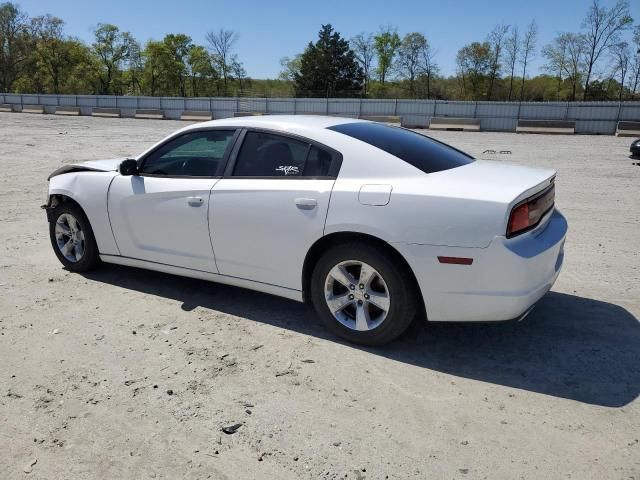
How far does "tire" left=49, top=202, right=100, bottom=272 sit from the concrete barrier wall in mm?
30725

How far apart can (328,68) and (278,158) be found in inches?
2655

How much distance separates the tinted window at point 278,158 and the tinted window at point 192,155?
0.23m

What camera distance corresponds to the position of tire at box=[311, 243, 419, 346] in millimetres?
3334

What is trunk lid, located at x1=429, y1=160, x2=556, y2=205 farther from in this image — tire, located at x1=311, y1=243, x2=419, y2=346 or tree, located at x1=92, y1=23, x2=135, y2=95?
tree, located at x1=92, y1=23, x2=135, y2=95

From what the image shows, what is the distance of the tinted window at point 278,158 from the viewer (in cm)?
369

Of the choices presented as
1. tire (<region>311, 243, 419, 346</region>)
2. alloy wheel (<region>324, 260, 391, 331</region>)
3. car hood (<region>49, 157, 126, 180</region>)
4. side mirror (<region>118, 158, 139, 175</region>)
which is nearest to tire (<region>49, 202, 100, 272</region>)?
car hood (<region>49, 157, 126, 180</region>)

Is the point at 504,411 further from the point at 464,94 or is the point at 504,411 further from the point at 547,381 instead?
the point at 464,94

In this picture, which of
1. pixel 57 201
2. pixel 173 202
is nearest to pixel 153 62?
pixel 57 201

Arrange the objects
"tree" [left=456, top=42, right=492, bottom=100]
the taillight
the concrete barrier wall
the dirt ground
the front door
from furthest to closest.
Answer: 1. "tree" [left=456, top=42, right=492, bottom=100]
2. the concrete barrier wall
3. the front door
4. the taillight
5. the dirt ground

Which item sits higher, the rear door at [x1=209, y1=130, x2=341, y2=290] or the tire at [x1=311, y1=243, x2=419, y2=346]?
the rear door at [x1=209, y1=130, x2=341, y2=290]

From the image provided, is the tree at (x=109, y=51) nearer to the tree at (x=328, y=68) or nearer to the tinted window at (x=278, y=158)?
the tree at (x=328, y=68)

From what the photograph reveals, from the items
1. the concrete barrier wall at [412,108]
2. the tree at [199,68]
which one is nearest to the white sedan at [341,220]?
the concrete barrier wall at [412,108]

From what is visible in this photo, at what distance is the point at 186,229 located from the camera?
13.7ft

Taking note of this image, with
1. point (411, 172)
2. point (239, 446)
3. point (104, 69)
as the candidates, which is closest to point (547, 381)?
point (411, 172)
